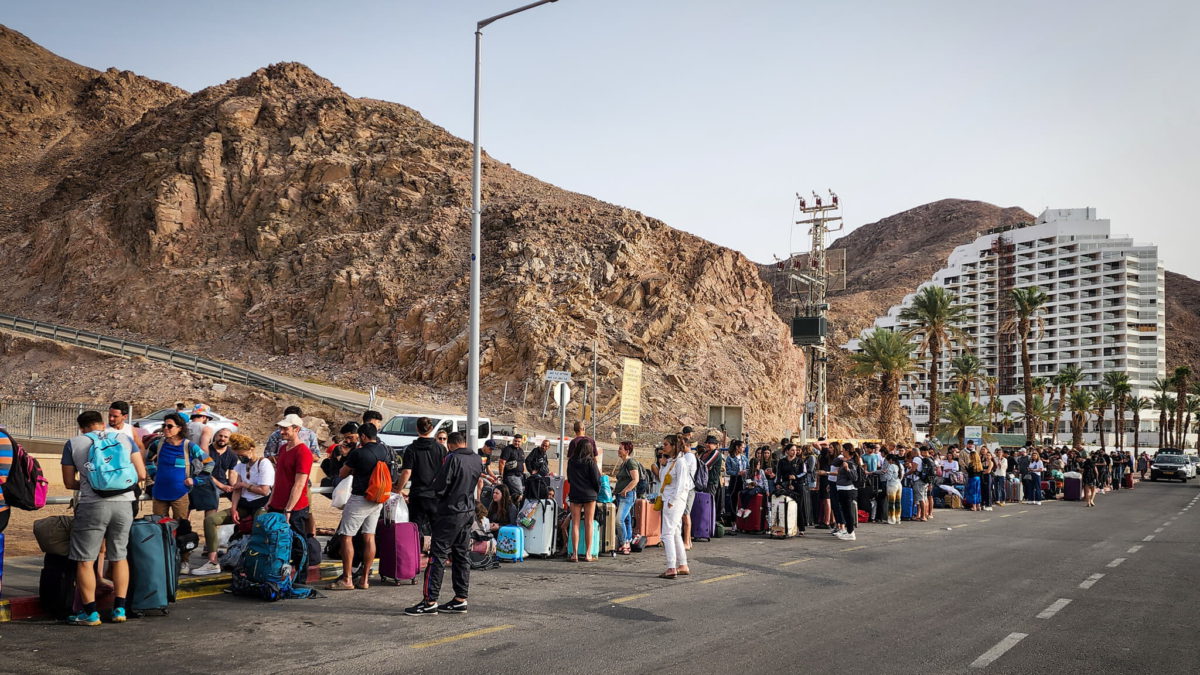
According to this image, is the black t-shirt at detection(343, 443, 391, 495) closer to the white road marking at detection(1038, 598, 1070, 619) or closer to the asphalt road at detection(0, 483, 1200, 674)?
the asphalt road at detection(0, 483, 1200, 674)

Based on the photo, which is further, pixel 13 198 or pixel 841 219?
pixel 13 198

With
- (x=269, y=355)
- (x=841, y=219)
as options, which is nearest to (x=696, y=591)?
(x=841, y=219)

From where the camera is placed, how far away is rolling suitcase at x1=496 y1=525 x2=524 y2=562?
41.3 feet

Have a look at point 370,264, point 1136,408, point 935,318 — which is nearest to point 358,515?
point 935,318

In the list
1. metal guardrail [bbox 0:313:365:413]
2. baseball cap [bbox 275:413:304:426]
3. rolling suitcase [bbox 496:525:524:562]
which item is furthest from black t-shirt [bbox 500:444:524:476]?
metal guardrail [bbox 0:313:365:413]

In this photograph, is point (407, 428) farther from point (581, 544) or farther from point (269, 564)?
point (269, 564)

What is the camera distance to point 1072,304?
152m

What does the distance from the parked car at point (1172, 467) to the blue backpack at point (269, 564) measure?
5533cm

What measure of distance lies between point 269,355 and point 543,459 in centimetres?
5095

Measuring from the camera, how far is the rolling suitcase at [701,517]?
15.6 meters

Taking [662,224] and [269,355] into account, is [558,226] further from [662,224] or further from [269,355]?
[269,355]

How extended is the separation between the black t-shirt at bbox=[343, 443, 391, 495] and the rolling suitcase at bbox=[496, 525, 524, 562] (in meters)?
3.33

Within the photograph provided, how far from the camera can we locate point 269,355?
2379 inches

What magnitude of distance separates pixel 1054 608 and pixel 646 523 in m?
6.52
